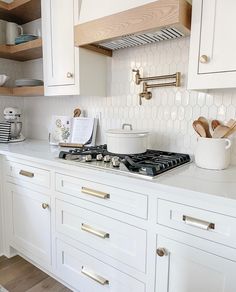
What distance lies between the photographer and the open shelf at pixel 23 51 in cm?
193

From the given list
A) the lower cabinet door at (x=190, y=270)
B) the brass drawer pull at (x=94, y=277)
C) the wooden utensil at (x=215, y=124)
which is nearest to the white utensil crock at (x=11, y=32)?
the wooden utensil at (x=215, y=124)

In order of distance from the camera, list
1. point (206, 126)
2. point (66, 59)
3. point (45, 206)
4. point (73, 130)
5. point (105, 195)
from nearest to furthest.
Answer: point (105, 195) → point (206, 126) → point (45, 206) → point (66, 59) → point (73, 130)

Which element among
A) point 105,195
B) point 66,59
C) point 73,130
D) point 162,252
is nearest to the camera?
point 162,252

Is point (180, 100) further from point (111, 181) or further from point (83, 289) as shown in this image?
point (83, 289)

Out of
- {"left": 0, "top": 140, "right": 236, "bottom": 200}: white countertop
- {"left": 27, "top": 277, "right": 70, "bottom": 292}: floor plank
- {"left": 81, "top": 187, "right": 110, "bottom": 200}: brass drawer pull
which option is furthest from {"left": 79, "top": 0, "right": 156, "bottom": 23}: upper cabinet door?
{"left": 27, "top": 277, "right": 70, "bottom": 292}: floor plank

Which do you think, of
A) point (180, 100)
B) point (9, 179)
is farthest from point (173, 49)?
point (9, 179)

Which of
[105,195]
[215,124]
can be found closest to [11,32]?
[105,195]

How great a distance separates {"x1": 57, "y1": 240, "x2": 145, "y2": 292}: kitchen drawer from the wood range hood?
126cm

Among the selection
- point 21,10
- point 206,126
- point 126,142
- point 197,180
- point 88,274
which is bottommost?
point 88,274

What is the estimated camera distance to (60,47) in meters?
1.70

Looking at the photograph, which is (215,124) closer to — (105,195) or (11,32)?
(105,195)

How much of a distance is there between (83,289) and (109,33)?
151 cm

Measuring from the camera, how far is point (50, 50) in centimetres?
179

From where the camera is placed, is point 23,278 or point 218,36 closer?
point 218,36
